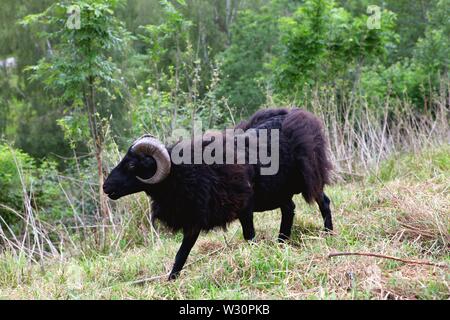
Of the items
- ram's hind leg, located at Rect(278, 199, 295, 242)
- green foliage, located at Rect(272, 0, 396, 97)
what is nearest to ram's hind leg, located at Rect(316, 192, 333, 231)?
ram's hind leg, located at Rect(278, 199, 295, 242)

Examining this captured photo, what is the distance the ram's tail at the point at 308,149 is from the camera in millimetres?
6562

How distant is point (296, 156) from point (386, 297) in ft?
7.99

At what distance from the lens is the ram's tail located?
6562 millimetres

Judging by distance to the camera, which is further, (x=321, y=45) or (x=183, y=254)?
(x=321, y=45)

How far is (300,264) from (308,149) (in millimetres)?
1735

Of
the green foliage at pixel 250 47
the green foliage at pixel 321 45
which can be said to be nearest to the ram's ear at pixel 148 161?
the green foliage at pixel 321 45

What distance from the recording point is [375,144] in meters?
10.4

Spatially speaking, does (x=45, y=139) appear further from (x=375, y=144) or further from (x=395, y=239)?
(x=395, y=239)

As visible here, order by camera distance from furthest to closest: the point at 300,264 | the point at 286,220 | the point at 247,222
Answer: the point at 286,220, the point at 247,222, the point at 300,264

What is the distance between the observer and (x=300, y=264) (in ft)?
17.2

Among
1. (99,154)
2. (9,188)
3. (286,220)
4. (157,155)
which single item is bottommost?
(9,188)

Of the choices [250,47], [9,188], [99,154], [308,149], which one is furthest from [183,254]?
[250,47]

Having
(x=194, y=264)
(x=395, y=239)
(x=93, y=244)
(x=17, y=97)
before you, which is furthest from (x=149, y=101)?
(x=17, y=97)

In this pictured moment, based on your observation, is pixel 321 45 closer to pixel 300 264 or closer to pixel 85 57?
pixel 85 57
